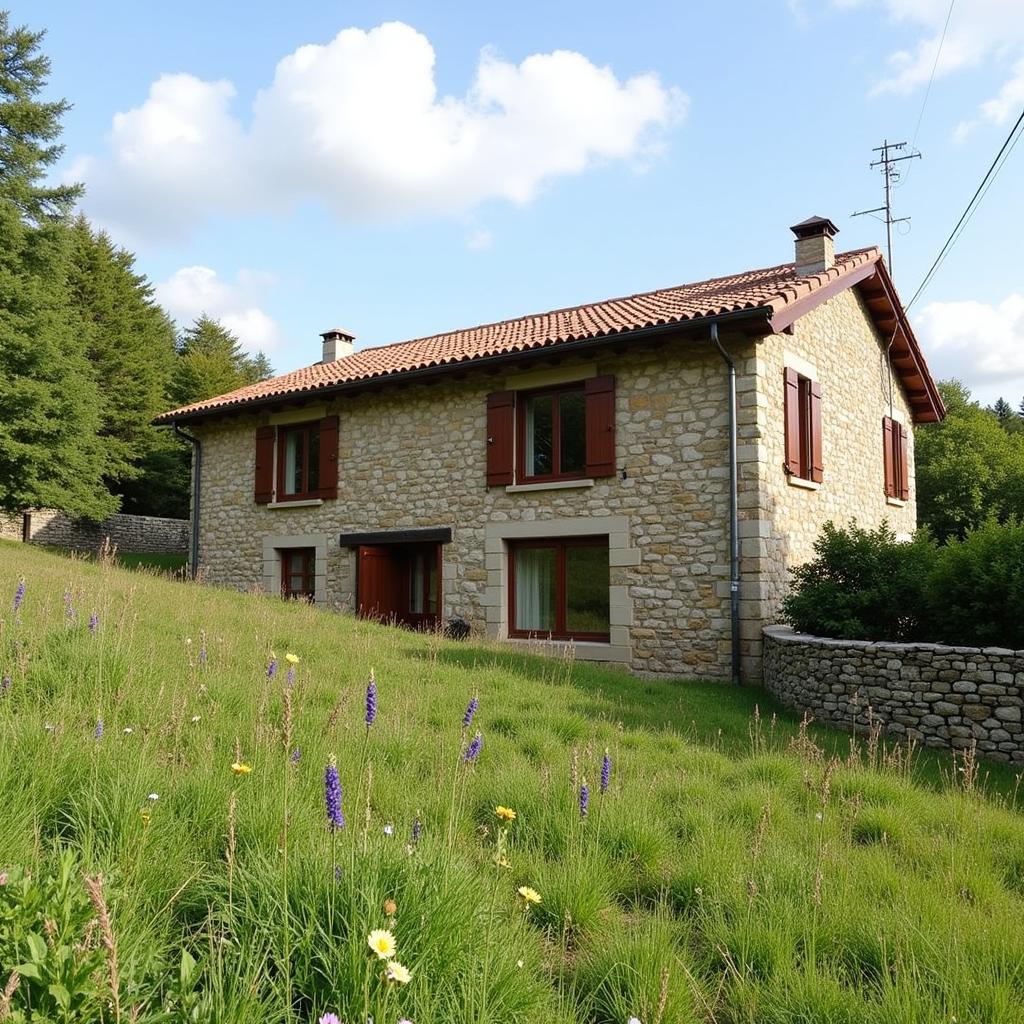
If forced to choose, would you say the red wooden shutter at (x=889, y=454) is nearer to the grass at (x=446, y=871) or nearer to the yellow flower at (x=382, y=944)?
the grass at (x=446, y=871)

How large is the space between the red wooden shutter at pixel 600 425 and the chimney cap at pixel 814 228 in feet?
14.0

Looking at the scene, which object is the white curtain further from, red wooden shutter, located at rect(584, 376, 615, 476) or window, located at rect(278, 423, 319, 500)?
window, located at rect(278, 423, 319, 500)

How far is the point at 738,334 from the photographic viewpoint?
10969 mm

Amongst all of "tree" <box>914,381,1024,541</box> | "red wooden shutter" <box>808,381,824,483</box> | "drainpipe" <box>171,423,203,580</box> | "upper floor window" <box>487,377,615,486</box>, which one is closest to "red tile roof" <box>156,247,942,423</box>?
"drainpipe" <box>171,423,203,580</box>

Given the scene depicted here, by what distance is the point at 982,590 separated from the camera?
325 inches

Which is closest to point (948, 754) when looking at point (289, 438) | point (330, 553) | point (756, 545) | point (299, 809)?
point (756, 545)

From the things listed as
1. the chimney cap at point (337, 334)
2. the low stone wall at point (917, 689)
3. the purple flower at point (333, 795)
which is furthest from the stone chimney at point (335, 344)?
the purple flower at point (333, 795)

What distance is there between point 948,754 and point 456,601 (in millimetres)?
7583

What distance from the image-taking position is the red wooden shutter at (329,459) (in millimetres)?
14977

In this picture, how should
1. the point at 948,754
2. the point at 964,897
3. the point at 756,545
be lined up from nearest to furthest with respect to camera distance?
the point at 964,897 < the point at 948,754 < the point at 756,545

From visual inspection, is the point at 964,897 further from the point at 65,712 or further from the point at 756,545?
the point at 756,545

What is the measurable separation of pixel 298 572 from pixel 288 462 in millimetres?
2290

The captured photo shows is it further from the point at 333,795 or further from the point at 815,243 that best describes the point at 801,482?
the point at 333,795

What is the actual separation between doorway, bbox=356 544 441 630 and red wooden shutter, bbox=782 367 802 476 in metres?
5.86
